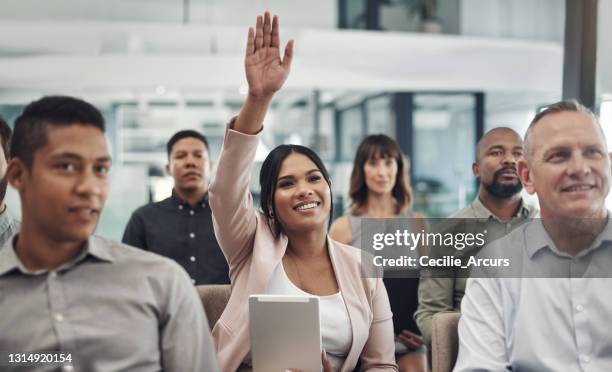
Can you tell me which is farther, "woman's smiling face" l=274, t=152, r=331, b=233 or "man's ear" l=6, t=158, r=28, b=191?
"woman's smiling face" l=274, t=152, r=331, b=233

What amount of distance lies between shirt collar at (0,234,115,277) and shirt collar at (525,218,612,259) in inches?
42.1

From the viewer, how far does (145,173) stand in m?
5.60

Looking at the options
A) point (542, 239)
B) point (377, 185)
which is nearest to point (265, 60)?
point (542, 239)

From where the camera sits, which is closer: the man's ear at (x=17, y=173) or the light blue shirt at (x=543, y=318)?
the man's ear at (x=17, y=173)

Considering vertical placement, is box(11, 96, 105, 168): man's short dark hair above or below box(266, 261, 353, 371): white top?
above

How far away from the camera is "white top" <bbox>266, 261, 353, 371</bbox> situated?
167 centimetres

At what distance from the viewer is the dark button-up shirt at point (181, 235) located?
8.07 feet

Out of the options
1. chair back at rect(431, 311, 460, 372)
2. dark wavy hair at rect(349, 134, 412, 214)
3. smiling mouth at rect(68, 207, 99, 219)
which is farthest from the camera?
dark wavy hair at rect(349, 134, 412, 214)

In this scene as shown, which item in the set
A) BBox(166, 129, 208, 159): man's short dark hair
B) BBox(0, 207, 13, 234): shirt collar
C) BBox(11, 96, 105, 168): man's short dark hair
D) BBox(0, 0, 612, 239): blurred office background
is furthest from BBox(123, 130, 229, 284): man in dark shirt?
BBox(0, 0, 612, 239): blurred office background

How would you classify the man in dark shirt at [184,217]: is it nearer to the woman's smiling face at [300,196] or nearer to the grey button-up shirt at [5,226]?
the woman's smiling face at [300,196]

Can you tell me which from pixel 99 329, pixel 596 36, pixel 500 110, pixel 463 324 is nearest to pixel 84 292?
pixel 99 329

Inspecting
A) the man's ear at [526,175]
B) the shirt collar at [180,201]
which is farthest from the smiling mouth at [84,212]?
the shirt collar at [180,201]

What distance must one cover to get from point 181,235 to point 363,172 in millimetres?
1035

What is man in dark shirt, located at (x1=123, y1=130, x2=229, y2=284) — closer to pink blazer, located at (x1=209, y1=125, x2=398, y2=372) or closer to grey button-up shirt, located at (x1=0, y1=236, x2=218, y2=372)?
pink blazer, located at (x1=209, y1=125, x2=398, y2=372)
